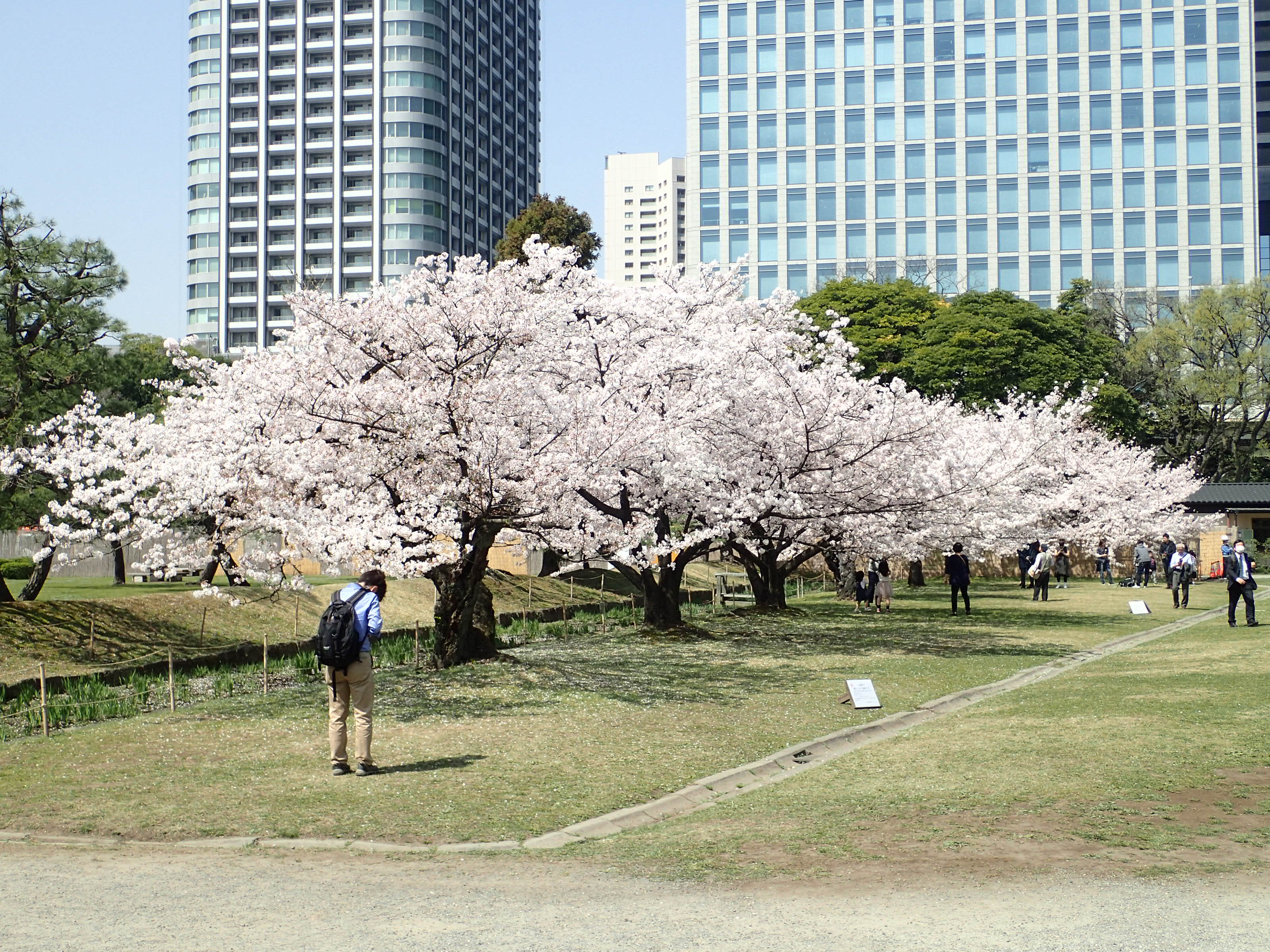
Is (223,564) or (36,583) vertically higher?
(223,564)

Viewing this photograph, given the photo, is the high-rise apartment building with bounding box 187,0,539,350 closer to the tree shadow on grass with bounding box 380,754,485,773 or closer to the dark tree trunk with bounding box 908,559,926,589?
the dark tree trunk with bounding box 908,559,926,589

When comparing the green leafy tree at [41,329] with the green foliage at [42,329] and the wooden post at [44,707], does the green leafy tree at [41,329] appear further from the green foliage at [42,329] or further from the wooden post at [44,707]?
the wooden post at [44,707]

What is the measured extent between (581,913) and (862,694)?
28.9 ft

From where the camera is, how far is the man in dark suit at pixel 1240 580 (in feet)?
80.2

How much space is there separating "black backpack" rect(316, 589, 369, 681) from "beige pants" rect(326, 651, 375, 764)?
0.09 m

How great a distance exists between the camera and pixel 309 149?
396 feet

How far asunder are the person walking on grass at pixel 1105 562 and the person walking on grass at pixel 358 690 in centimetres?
4315

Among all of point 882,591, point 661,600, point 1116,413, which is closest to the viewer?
point 661,600

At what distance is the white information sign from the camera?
49.8 ft

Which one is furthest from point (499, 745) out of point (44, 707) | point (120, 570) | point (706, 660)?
point (120, 570)

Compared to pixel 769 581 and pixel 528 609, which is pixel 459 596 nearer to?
pixel 528 609

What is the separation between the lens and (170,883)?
313 inches

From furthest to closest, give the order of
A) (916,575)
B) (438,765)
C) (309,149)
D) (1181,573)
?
(309,149) → (916,575) → (1181,573) → (438,765)

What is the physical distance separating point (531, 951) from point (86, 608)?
22.0m
